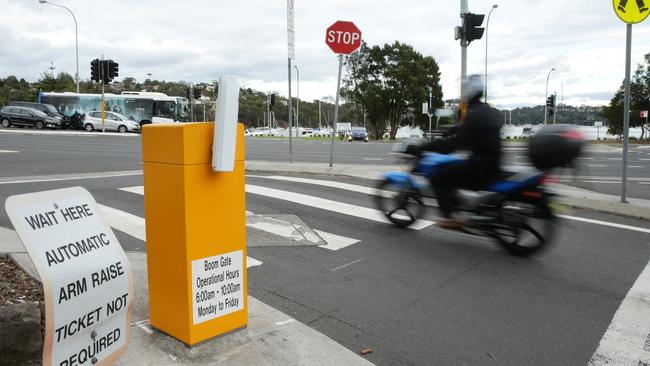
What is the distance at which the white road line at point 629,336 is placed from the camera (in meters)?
3.41

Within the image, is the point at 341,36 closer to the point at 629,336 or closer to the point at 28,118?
the point at 629,336

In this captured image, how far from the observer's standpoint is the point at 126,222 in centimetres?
682

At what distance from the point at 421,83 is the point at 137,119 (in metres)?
31.1

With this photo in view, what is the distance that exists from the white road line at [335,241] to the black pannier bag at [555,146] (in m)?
2.23

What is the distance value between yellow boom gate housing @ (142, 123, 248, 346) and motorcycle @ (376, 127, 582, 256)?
10.5 ft

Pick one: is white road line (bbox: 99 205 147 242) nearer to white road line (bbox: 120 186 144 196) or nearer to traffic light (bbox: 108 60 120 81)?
white road line (bbox: 120 186 144 196)

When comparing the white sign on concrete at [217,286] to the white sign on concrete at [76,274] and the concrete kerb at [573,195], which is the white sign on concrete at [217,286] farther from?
the concrete kerb at [573,195]

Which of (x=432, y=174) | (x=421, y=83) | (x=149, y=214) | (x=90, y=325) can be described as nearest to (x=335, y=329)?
(x=149, y=214)

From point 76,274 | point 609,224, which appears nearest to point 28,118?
point 609,224

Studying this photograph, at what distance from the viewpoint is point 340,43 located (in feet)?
37.1

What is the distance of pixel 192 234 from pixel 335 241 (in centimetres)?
325

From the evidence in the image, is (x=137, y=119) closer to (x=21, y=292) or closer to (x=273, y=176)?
(x=273, y=176)

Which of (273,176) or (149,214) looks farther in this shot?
(273,176)

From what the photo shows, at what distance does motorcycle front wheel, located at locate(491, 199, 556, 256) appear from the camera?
5.43 meters
